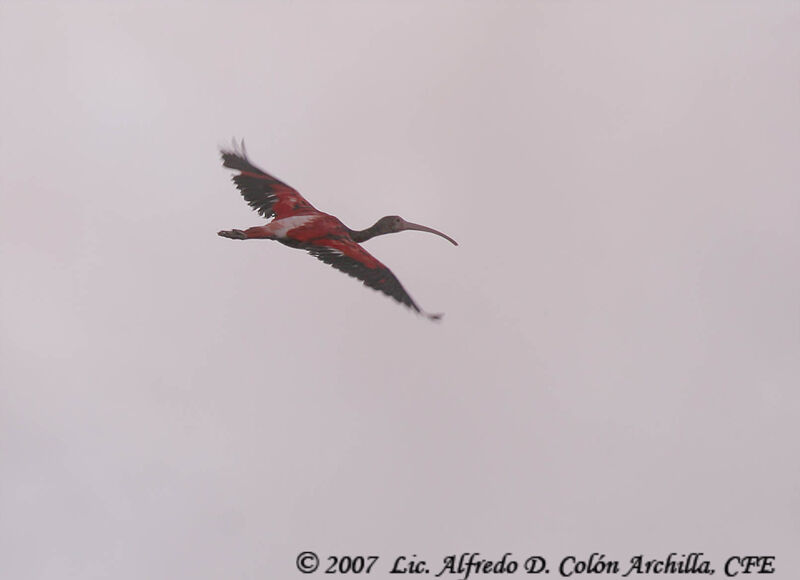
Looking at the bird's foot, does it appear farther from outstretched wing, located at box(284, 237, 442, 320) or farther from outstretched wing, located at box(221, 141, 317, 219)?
outstretched wing, located at box(284, 237, 442, 320)

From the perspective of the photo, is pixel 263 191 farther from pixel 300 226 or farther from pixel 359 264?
pixel 359 264

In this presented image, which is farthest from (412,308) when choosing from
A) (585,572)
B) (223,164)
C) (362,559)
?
(585,572)

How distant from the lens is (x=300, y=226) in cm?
1731

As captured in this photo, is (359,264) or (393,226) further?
(393,226)

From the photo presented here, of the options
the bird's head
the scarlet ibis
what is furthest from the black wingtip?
the bird's head

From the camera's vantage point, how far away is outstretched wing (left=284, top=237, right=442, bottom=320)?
16469 mm

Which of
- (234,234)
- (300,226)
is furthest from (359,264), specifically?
(234,234)

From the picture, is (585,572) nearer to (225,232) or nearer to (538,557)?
(538,557)

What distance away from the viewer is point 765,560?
21312mm

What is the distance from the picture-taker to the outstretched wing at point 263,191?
1748 centimetres

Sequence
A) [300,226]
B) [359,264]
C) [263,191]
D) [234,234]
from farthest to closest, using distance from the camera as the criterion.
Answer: [263,191]
[300,226]
[234,234]
[359,264]

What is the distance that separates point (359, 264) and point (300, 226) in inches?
58.6

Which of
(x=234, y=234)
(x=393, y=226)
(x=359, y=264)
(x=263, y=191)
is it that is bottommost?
(x=359, y=264)

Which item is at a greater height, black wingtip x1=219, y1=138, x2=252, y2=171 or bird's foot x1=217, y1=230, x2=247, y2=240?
black wingtip x1=219, y1=138, x2=252, y2=171
